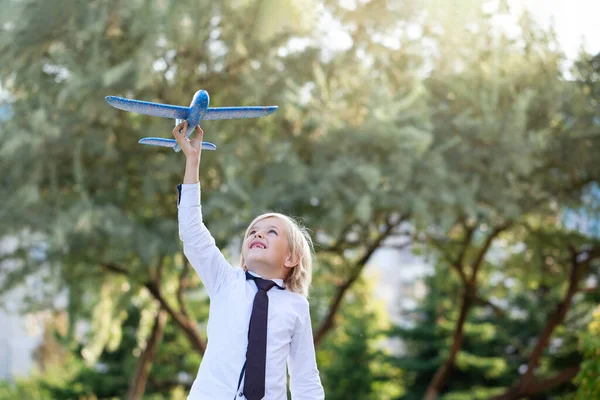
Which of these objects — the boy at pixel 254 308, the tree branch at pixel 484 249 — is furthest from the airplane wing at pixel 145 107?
the tree branch at pixel 484 249

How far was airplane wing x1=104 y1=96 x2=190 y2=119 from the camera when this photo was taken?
2.25 metres

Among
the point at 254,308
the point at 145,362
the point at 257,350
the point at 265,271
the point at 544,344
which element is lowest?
the point at 257,350

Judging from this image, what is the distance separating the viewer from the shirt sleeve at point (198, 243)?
2.64 meters

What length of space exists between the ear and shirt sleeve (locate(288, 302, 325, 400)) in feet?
0.51

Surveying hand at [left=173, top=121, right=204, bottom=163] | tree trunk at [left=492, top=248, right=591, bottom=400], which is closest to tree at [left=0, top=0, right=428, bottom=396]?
tree trunk at [left=492, top=248, right=591, bottom=400]

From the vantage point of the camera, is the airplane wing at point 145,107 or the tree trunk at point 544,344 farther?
the tree trunk at point 544,344

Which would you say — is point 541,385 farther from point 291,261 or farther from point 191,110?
point 191,110

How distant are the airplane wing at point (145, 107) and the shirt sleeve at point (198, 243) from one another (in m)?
0.31

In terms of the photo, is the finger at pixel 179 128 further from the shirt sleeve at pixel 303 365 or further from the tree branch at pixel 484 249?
the tree branch at pixel 484 249

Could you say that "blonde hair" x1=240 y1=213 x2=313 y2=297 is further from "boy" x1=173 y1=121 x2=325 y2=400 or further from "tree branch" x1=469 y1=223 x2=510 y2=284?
"tree branch" x1=469 y1=223 x2=510 y2=284

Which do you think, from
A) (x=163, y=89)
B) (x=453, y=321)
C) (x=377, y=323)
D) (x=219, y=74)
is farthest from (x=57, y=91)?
(x=377, y=323)

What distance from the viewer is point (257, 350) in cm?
252

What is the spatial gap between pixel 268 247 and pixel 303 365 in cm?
38

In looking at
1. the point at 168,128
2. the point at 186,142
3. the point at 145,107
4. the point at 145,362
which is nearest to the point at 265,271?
the point at 186,142
